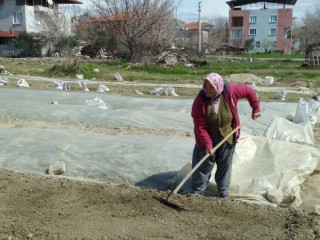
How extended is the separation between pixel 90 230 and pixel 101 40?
28.9 metres

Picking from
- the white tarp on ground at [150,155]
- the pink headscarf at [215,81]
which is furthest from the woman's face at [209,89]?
the white tarp on ground at [150,155]

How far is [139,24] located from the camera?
2581 centimetres

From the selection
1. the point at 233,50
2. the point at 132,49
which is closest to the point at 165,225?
the point at 132,49

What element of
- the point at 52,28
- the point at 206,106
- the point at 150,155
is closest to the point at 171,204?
the point at 206,106

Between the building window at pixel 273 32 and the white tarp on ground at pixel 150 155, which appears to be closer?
the white tarp on ground at pixel 150 155

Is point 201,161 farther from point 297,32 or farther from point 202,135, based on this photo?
point 297,32

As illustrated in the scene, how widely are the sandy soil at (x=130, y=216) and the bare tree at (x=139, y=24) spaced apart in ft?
71.2

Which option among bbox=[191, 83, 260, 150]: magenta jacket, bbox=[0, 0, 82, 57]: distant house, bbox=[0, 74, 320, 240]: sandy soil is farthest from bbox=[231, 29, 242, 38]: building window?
bbox=[191, 83, 260, 150]: magenta jacket

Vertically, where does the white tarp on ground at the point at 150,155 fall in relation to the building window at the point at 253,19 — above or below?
below

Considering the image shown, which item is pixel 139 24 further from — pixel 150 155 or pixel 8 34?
pixel 150 155

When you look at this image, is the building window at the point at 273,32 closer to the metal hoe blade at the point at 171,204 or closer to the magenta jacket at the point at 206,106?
the magenta jacket at the point at 206,106

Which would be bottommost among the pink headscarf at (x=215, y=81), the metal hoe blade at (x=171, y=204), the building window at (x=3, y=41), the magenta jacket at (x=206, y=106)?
the metal hoe blade at (x=171, y=204)

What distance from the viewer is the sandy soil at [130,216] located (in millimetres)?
3373

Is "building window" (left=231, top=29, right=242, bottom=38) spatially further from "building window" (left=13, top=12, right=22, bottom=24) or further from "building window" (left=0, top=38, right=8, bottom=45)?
"building window" (left=0, top=38, right=8, bottom=45)
